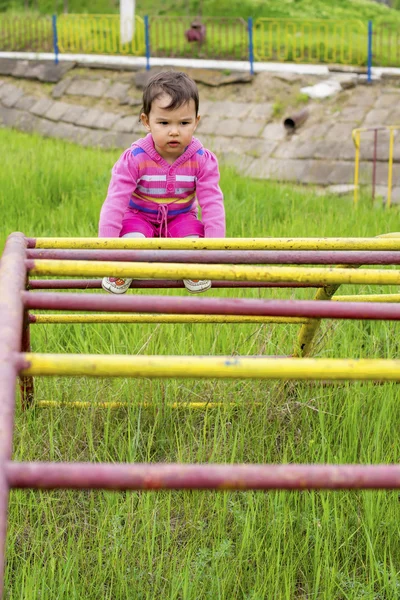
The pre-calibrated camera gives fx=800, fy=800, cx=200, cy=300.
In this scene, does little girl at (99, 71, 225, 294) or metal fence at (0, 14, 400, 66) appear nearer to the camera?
little girl at (99, 71, 225, 294)

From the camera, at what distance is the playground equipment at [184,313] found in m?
0.94

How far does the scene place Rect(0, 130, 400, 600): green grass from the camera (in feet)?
5.47

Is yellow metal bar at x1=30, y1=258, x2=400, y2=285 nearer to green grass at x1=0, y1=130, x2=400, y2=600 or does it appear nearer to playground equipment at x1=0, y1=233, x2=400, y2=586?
playground equipment at x1=0, y1=233, x2=400, y2=586

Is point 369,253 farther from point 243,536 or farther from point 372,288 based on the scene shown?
point 372,288

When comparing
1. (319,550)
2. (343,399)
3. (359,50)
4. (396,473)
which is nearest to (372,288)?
(343,399)

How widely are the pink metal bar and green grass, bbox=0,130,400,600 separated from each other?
2.33 feet

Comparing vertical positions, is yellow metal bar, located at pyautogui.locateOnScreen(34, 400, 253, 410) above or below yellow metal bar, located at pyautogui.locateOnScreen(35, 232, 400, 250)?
below

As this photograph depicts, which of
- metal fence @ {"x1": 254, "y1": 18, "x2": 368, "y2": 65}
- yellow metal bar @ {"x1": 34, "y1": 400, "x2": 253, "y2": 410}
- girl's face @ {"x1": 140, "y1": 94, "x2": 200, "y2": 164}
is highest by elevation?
girl's face @ {"x1": 140, "y1": 94, "x2": 200, "y2": 164}

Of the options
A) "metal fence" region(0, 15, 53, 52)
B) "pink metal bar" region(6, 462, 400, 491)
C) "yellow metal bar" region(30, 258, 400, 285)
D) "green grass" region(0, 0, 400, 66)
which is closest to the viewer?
"pink metal bar" region(6, 462, 400, 491)

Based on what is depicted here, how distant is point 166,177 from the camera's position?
2488 millimetres

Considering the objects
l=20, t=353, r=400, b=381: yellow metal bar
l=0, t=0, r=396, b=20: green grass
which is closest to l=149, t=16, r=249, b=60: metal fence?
l=0, t=0, r=396, b=20: green grass

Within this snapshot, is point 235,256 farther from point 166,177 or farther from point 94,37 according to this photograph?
point 94,37

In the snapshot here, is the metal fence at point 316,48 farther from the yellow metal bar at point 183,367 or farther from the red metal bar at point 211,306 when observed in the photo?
the yellow metal bar at point 183,367

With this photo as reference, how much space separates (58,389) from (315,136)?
7182 mm
